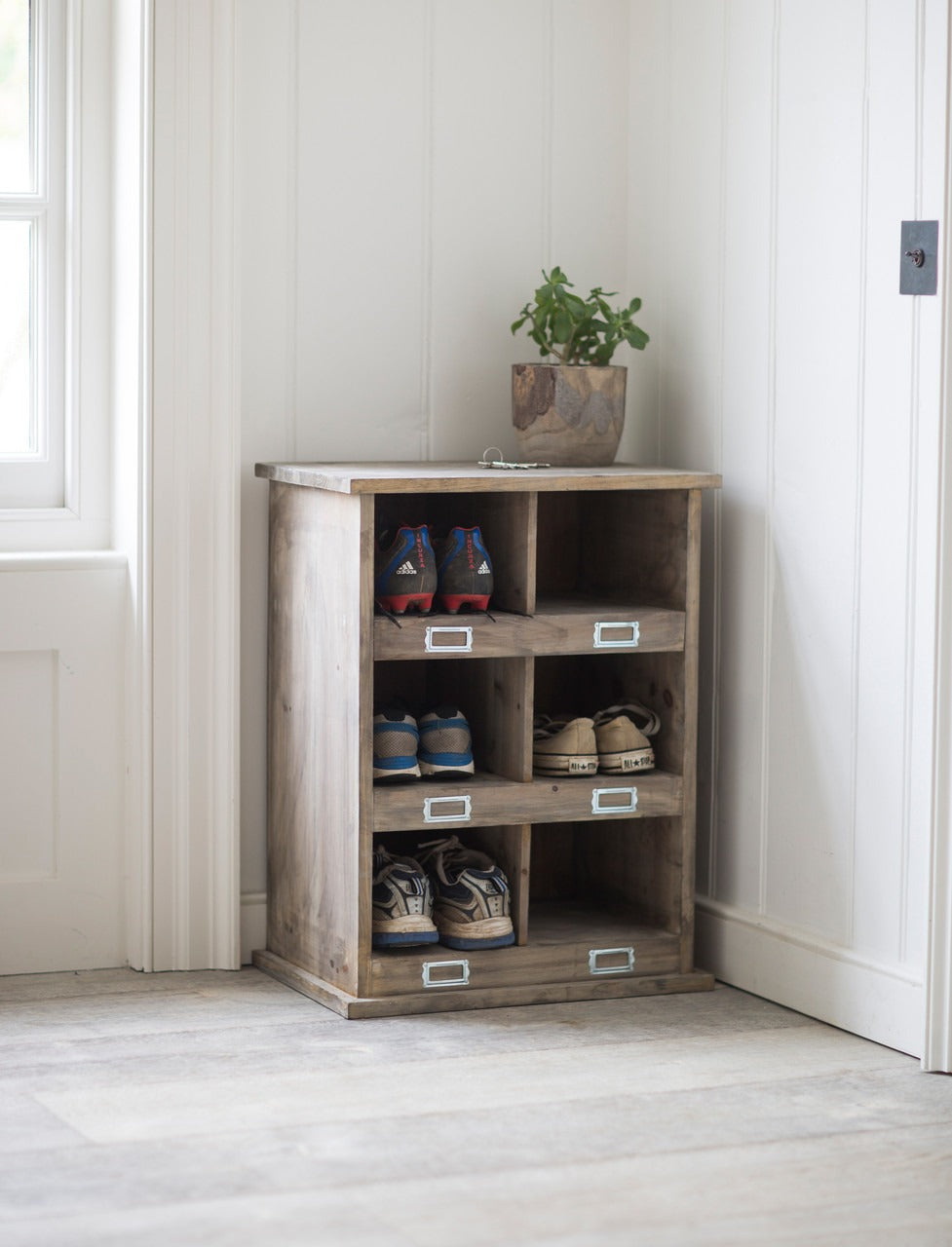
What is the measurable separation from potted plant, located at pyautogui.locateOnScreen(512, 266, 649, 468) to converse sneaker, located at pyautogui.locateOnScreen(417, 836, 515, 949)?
72cm

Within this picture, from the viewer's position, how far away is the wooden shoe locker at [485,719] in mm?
2771

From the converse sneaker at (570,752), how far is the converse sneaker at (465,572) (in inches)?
10.4

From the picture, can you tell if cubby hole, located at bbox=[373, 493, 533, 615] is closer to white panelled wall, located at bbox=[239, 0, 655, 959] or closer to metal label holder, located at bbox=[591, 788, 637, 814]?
white panelled wall, located at bbox=[239, 0, 655, 959]

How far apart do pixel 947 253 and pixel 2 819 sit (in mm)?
1775

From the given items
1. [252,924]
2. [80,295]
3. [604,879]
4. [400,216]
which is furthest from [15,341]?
[604,879]

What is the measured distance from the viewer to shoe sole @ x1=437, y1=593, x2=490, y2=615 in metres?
2.84

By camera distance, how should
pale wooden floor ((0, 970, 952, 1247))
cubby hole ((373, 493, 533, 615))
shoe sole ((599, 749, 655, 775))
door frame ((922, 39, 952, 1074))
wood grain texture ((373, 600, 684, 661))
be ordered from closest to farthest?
pale wooden floor ((0, 970, 952, 1247)) < door frame ((922, 39, 952, 1074)) < wood grain texture ((373, 600, 684, 661)) < cubby hole ((373, 493, 533, 615)) < shoe sole ((599, 749, 655, 775))

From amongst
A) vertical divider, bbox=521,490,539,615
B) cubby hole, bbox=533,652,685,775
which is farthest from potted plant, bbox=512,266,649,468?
cubby hole, bbox=533,652,685,775

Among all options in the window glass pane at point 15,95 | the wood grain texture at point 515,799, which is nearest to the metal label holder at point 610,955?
the wood grain texture at point 515,799

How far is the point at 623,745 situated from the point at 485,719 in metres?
0.24

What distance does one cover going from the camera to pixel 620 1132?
231 centimetres

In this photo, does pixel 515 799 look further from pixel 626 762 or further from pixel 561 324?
pixel 561 324

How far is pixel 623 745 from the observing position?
2.98 meters

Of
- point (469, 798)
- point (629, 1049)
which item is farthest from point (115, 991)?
point (629, 1049)
